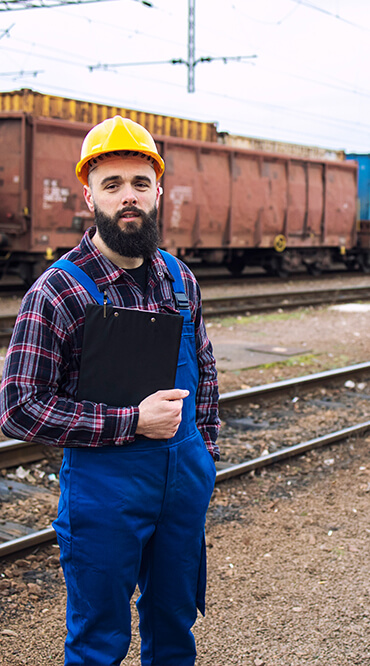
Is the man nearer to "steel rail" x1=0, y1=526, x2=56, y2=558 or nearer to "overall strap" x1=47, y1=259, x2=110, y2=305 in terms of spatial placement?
"overall strap" x1=47, y1=259, x2=110, y2=305

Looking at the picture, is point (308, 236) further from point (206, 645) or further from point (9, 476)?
point (206, 645)

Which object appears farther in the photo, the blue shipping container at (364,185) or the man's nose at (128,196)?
the blue shipping container at (364,185)

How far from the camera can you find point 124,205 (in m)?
Answer: 2.26

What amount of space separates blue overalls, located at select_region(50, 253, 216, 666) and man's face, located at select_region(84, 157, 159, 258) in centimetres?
28

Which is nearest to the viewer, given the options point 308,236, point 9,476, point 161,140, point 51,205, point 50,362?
point 50,362

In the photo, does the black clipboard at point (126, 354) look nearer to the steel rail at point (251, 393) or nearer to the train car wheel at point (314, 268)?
the steel rail at point (251, 393)

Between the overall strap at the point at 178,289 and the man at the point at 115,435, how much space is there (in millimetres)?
27

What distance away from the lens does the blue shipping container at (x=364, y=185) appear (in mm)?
25422

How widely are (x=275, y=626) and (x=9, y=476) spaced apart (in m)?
2.60

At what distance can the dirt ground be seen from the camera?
3318mm

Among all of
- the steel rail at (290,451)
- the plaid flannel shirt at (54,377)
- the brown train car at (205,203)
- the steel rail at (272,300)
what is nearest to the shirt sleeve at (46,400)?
the plaid flannel shirt at (54,377)

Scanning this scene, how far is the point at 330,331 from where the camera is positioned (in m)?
12.7

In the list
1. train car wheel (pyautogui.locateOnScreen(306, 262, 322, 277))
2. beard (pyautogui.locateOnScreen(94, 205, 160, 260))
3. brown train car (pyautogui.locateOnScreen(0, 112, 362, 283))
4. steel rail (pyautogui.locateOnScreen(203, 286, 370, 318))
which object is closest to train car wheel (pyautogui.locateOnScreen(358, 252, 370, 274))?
brown train car (pyautogui.locateOnScreen(0, 112, 362, 283))

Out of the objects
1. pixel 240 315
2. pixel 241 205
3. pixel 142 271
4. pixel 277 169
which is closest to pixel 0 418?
pixel 142 271
